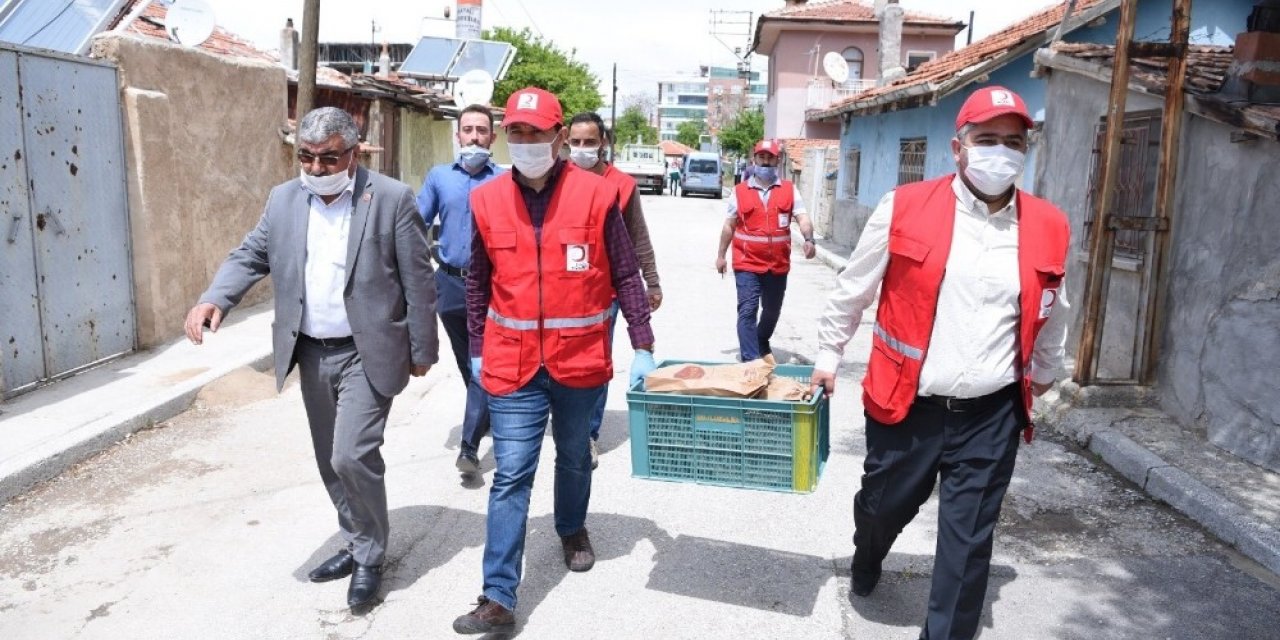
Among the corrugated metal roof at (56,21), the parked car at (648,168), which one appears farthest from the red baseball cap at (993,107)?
the parked car at (648,168)

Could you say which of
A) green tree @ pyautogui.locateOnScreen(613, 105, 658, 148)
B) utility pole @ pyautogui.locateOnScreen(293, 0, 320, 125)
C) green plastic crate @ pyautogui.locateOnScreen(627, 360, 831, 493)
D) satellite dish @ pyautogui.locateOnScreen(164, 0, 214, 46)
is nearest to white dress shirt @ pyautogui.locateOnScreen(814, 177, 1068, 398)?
green plastic crate @ pyautogui.locateOnScreen(627, 360, 831, 493)

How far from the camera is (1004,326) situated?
131 inches

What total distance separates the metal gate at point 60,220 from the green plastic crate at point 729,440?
5.07m

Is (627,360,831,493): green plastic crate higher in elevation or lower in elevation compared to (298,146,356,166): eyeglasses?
lower

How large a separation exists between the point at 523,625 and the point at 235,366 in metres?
4.87

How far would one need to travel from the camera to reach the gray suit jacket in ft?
12.9

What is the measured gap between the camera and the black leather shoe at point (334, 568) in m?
4.20

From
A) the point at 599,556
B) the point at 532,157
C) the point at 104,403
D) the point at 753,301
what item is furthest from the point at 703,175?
the point at 532,157

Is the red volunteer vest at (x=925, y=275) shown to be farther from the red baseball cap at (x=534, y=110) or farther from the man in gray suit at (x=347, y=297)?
the man in gray suit at (x=347, y=297)

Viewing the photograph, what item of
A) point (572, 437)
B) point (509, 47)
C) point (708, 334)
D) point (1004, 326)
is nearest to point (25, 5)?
point (708, 334)

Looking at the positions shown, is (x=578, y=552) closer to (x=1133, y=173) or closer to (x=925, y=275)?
(x=925, y=275)

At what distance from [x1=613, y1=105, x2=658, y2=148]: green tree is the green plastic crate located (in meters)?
93.6

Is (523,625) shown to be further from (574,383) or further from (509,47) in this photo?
(509,47)

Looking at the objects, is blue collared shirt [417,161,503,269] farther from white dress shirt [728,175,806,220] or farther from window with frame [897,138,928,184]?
window with frame [897,138,928,184]
